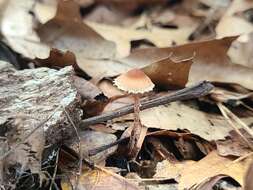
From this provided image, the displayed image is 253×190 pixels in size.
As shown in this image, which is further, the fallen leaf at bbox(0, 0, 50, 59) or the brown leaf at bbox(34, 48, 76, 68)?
the fallen leaf at bbox(0, 0, 50, 59)

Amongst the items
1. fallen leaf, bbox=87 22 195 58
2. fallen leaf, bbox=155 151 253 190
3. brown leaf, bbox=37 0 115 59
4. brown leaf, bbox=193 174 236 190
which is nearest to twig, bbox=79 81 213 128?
fallen leaf, bbox=155 151 253 190

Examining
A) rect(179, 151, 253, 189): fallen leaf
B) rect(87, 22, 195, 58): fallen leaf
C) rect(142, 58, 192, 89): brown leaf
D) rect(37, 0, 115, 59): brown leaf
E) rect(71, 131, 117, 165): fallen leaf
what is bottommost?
rect(179, 151, 253, 189): fallen leaf

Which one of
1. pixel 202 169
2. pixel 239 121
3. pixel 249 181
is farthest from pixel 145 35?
pixel 249 181

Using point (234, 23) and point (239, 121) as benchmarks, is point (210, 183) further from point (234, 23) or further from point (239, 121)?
point (234, 23)

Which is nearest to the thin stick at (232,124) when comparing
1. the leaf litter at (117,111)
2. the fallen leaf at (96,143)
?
the leaf litter at (117,111)

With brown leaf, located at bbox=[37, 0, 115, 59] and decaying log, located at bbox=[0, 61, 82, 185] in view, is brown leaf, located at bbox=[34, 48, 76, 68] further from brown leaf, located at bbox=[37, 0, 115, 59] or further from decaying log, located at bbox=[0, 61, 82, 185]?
brown leaf, located at bbox=[37, 0, 115, 59]

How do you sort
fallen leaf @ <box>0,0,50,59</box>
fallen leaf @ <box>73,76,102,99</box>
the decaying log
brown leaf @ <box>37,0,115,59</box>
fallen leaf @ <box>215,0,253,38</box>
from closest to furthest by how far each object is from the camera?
the decaying log < fallen leaf @ <box>73,76,102,99</box> < fallen leaf @ <box>0,0,50,59</box> < brown leaf @ <box>37,0,115,59</box> < fallen leaf @ <box>215,0,253,38</box>

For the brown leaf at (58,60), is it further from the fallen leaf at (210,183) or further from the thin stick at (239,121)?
the fallen leaf at (210,183)
